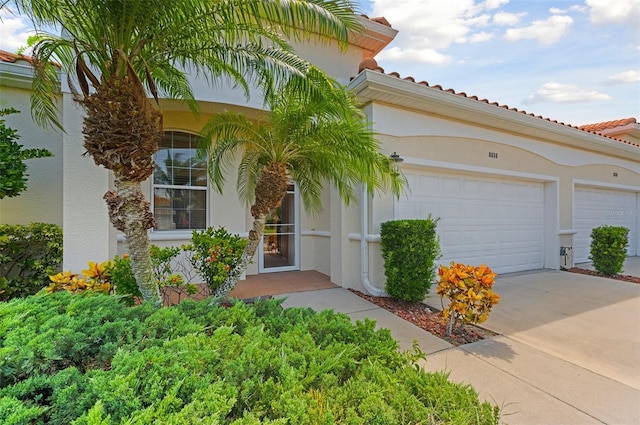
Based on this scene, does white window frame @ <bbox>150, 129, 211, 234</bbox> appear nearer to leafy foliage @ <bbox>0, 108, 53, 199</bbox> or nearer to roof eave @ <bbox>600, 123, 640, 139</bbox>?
leafy foliage @ <bbox>0, 108, 53, 199</bbox>

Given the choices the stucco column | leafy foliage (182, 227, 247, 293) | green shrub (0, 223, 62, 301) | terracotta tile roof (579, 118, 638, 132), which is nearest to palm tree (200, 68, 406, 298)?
leafy foliage (182, 227, 247, 293)

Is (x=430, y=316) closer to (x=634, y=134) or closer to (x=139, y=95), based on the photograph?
(x=139, y=95)

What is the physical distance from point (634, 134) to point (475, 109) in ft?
36.3

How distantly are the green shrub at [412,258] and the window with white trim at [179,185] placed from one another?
4692 millimetres

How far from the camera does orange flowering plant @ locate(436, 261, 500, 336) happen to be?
406 cm

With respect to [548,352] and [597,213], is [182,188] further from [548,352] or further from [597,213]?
[597,213]

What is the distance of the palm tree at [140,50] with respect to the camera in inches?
128

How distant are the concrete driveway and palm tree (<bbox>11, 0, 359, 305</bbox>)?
3.98 m

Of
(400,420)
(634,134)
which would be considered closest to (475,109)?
(400,420)

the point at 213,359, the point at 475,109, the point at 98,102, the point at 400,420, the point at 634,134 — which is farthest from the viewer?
the point at 634,134

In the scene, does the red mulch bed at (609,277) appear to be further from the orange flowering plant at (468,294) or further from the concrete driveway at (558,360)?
the orange flowering plant at (468,294)

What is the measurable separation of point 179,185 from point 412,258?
5564 millimetres

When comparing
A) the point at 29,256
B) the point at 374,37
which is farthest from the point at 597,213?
the point at 29,256

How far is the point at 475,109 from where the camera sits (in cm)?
680
